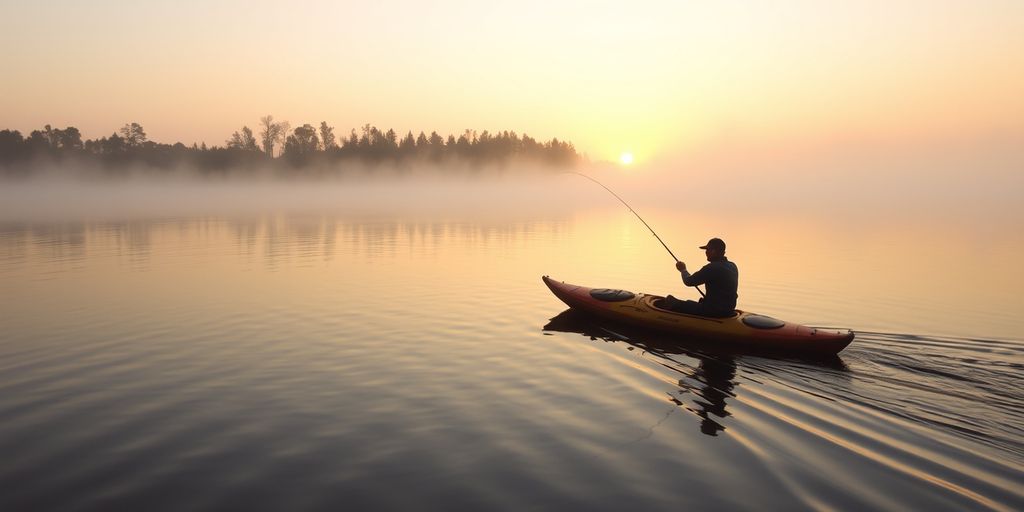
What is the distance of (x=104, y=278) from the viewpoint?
20.2 metres

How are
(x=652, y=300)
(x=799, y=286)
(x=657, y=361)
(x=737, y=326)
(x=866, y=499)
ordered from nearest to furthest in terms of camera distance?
A: (x=866, y=499) < (x=657, y=361) < (x=737, y=326) < (x=652, y=300) < (x=799, y=286)

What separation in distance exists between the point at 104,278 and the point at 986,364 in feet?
79.5

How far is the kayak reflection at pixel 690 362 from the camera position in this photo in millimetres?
8445

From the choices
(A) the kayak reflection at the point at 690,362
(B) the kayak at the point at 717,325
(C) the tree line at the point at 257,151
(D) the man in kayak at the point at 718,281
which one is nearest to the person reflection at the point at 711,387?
(A) the kayak reflection at the point at 690,362

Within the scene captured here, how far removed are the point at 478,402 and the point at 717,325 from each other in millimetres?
5794

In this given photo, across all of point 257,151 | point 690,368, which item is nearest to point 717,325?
point 690,368

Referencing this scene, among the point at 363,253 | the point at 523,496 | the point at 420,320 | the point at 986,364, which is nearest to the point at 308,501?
the point at 523,496

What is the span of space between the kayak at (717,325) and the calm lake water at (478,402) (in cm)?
34

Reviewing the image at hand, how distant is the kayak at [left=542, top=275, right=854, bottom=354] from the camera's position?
35.3 ft

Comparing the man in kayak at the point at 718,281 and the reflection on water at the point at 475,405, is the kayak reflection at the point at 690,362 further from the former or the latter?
the man in kayak at the point at 718,281

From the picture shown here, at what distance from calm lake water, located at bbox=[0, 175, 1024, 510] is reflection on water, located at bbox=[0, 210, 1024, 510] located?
4cm

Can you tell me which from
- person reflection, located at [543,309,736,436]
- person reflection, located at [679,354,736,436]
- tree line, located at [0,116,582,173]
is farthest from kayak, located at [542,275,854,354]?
tree line, located at [0,116,582,173]

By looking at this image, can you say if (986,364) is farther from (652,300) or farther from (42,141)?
(42,141)

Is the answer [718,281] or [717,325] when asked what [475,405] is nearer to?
[717,325]
